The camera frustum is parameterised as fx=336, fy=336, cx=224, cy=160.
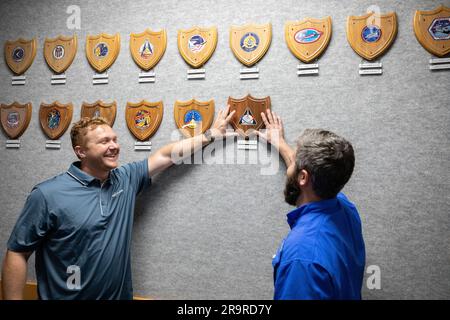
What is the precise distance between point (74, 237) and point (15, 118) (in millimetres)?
1223

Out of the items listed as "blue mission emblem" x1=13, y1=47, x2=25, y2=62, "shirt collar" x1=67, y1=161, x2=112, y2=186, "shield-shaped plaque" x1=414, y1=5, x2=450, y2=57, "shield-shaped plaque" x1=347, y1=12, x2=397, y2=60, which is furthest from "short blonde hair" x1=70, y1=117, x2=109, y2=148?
"shield-shaped plaque" x1=414, y1=5, x2=450, y2=57

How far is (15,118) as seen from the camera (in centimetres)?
239

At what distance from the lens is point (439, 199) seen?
1.68 meters

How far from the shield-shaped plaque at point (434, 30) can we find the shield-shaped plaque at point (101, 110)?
1.79 meters

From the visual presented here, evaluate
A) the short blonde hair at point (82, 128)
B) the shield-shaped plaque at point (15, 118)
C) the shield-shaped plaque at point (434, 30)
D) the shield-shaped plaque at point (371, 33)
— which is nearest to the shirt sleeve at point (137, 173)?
the short blonde hair at point (82, 128)

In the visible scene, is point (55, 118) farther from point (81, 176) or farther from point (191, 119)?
point (191, 119)

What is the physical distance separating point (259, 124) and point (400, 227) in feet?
3.01

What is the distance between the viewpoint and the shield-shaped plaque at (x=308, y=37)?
1.82m

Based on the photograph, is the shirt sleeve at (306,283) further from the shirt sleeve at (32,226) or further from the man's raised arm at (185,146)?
the shirt sleeve at (32,226)

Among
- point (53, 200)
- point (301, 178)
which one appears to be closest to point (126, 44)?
point (53, 200)

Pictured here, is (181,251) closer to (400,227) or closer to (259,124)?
(259,124)

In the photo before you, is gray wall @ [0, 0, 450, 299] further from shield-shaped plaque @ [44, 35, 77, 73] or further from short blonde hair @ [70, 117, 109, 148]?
short blonde hair @ [70, 117, 109, 148]

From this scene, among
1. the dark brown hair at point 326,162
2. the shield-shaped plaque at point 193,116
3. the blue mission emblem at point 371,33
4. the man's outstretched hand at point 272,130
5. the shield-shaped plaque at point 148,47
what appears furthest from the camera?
the shield-shaped plaque at point 148,47

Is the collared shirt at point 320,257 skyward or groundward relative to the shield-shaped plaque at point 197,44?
groundward
